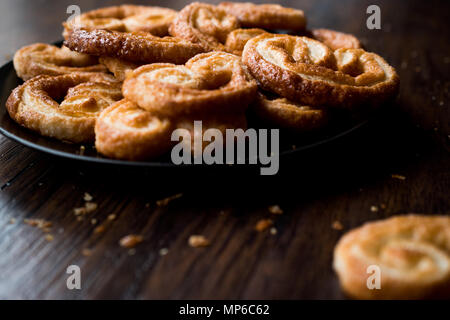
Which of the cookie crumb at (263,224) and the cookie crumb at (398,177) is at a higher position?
the cookie crumb at (263,224)

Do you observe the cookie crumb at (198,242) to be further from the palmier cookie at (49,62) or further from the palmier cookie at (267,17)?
the palmier cookie at (267,17)

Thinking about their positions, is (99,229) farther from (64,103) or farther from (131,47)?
(131,47)

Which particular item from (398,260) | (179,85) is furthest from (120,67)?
(398,260)

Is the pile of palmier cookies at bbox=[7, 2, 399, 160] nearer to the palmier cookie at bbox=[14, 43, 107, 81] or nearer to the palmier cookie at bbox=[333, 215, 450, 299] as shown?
the palmier cookie at bbox=[14, 43, 107, 81]

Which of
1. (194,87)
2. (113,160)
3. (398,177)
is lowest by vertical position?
(398,177)

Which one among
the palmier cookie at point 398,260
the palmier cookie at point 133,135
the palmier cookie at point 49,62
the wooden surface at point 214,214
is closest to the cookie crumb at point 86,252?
the wooden surface at point 214,214

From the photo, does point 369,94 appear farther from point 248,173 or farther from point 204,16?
point 204,16

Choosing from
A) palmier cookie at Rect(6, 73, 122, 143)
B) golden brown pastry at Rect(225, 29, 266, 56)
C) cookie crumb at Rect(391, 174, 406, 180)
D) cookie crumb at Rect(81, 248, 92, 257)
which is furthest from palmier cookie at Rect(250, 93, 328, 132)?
cookie crumb at Rect(81, 248, 92, 257)

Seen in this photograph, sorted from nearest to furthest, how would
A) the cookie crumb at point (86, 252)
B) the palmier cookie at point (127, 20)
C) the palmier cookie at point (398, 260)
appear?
1. the palmier cookie at point (398, 260)
2. the cookie crumb at point (86, 252)
3. the palmier cookie at point (127, 20)
